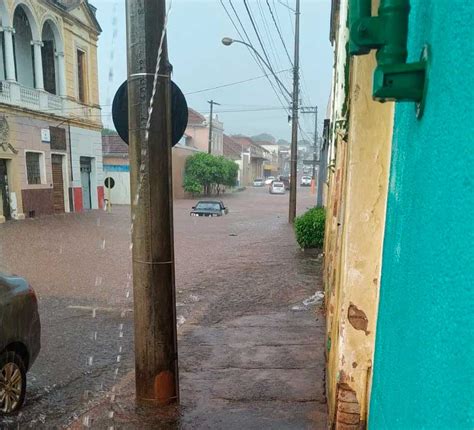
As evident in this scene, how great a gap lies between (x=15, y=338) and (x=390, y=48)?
3.65 metres

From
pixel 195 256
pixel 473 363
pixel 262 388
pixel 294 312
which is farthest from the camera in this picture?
pixel 195 256

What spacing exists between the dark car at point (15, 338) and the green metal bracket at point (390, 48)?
342cm

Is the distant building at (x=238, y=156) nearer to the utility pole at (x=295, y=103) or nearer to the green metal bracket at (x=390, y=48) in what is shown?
the utility pole at (x=295, y=103)

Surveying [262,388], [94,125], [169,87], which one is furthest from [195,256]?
[94,125]

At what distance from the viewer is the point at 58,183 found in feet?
70.9

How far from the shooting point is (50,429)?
353 cm

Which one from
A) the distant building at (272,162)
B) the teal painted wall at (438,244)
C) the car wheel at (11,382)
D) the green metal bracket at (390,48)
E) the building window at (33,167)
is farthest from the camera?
the distant building at (272,162)

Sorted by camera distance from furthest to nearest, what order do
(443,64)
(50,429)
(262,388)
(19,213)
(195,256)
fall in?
1. (19,213)
2. (195,256)
3. (262,388)
4. (50,429)
5. (443,64)

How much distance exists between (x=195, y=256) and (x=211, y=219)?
11462 millimetres

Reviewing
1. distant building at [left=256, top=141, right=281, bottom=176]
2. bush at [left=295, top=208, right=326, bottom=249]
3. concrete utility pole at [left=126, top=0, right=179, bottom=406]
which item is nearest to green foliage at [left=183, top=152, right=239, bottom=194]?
bush at [left=295, top=208, right=326, bottom=249]

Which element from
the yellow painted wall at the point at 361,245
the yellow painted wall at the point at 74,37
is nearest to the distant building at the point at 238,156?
the yellow painted wall at the point at 74,37

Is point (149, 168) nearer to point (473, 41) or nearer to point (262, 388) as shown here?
point (262, 388)

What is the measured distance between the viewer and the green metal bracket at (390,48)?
1325 mm

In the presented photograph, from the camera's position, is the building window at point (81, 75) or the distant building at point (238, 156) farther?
the distant building at point (238, 156)
